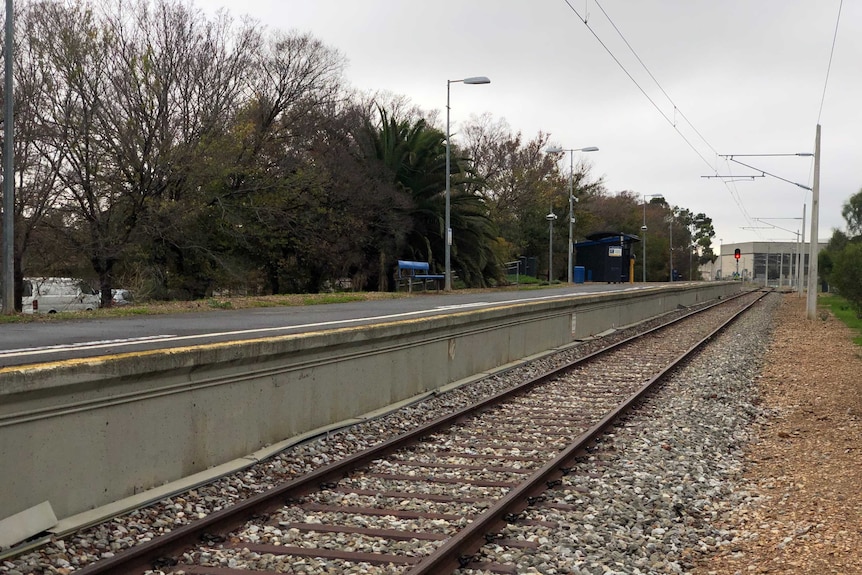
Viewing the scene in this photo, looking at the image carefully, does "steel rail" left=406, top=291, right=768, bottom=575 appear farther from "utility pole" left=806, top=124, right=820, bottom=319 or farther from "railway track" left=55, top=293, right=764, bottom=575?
"utility pole" left=806, top=124, right=820, bottom=319

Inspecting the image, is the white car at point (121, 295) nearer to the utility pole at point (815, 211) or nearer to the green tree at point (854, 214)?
the utility pole at point (815, 211)

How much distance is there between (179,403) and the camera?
21.4 ft

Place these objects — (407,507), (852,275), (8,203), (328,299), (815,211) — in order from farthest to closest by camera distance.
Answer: (852,275), (815,211), (328,299), (8,203), (407,507)

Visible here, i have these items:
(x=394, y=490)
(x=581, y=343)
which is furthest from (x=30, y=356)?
(x=581, y=343)

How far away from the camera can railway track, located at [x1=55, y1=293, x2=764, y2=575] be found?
16.3 ft

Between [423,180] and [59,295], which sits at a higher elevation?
[423,180]

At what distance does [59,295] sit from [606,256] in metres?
43.4

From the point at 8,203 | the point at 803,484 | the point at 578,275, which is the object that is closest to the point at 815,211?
the point at 803,484

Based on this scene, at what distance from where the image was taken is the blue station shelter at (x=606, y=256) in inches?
2477

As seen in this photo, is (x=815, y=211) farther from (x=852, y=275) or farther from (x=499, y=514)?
(x=499, y=514)

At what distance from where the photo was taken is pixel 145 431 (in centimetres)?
611

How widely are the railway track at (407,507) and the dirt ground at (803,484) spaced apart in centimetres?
149

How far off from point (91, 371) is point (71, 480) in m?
0.74

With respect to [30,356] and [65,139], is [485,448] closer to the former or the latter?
[30,356]
